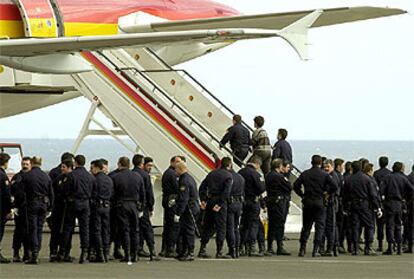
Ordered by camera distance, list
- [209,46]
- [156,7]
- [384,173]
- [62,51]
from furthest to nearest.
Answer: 1. [209,46]
2. [156,7]
3. [384,173]
4. [62,51]

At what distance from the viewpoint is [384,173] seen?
2777cm

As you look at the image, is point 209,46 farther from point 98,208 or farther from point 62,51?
point 98,208

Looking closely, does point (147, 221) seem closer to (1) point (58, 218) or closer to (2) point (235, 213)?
(1) point (58, 218)

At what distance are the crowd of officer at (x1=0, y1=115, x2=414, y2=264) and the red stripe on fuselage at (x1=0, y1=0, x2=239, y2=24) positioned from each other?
7476 millimetres

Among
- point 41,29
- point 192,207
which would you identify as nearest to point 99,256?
point 192,207

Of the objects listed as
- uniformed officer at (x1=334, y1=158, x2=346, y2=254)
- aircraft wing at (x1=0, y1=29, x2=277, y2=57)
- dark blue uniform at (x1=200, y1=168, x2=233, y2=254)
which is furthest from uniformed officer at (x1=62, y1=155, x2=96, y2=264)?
uniformed officer at (x1=334, y1=158, x2=346, y2=254)

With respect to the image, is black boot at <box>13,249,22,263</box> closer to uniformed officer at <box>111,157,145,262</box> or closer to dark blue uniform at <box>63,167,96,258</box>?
dark blue uniform at <box>63,167,96,258</box>

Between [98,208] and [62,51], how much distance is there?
3.56 meters

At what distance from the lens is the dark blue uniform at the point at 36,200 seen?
76.2 ft

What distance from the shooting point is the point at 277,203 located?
26062mm

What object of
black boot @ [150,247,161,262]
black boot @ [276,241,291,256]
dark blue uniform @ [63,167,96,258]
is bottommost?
black boot @ [150,247,161,262]

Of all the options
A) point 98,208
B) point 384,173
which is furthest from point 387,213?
point 98,208

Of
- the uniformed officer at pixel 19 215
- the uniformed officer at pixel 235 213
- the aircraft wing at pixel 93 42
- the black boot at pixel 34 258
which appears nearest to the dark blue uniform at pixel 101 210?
the black boot at pixel 34 258

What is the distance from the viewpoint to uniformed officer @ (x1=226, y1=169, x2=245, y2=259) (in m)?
24.7
